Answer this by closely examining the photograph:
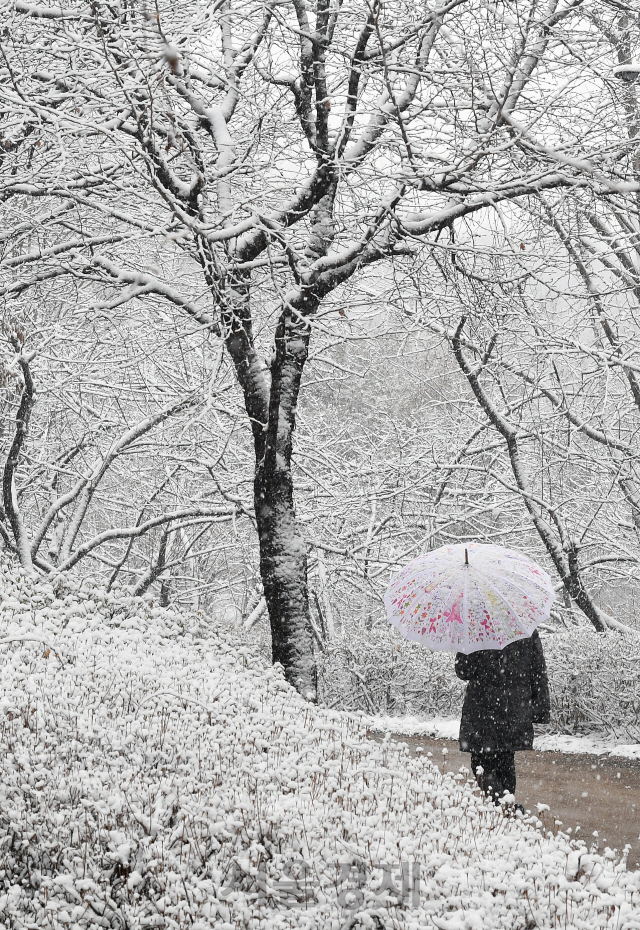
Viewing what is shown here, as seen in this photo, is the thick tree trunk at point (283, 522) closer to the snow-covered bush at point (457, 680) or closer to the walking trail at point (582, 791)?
the walking trail at point (582, 791)

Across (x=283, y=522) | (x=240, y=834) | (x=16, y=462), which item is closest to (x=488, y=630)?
(x=240, y=834)

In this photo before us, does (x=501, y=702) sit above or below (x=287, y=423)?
below

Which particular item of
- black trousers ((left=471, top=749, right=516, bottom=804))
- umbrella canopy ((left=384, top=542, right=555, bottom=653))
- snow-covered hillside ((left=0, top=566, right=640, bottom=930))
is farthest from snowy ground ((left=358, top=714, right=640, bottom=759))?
snow-covered hillside ((left=0, top=566, right=640, bottom=930))

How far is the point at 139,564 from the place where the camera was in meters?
17.9

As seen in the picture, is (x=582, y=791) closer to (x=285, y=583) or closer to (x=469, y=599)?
(x=285, y=583)

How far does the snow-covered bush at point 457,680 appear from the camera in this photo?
964 centimetres

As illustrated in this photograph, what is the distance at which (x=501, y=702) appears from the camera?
5.39m

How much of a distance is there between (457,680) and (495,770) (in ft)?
19.1

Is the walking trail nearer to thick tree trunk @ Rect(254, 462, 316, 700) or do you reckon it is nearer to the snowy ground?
the snowy ground

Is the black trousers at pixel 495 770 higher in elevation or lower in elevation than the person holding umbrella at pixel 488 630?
lower

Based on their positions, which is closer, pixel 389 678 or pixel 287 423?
pixel 287 423

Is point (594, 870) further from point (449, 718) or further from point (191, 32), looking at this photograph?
point (449, 718)

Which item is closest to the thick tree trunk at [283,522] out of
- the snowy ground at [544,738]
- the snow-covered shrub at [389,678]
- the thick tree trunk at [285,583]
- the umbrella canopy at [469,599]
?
the thick tree trunk at [285,583]

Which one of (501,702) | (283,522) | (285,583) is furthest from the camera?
(283,522)
